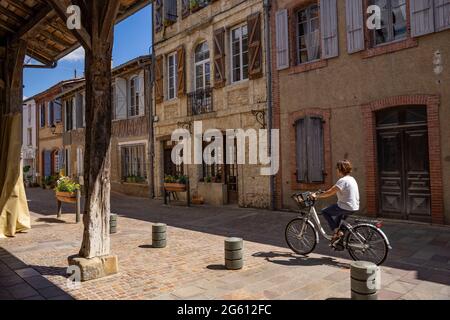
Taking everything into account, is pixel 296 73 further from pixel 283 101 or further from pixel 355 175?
pixel 355 175

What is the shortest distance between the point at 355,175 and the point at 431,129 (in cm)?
207

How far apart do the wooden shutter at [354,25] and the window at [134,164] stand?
10703 mm

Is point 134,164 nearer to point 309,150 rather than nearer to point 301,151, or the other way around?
point 301,151

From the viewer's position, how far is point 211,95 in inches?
531

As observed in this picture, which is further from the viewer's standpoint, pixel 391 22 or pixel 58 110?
pixel 58 110

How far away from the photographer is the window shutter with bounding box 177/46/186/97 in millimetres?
14609

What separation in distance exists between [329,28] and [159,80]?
8.29 metres

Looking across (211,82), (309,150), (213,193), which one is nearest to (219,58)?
(211,82)

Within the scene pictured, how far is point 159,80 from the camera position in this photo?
15891 mm

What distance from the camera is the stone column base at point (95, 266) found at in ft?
16.1

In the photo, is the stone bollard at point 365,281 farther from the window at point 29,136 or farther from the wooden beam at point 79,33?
the window at point 29,136

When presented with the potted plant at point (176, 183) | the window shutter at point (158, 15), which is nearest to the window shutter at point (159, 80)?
the window shutter at point (158, 15)

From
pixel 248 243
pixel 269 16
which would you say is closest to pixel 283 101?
pixel 269 16

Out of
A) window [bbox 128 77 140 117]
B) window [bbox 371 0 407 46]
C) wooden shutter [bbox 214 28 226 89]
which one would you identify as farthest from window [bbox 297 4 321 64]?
window [bbox 128 77 140 117]
